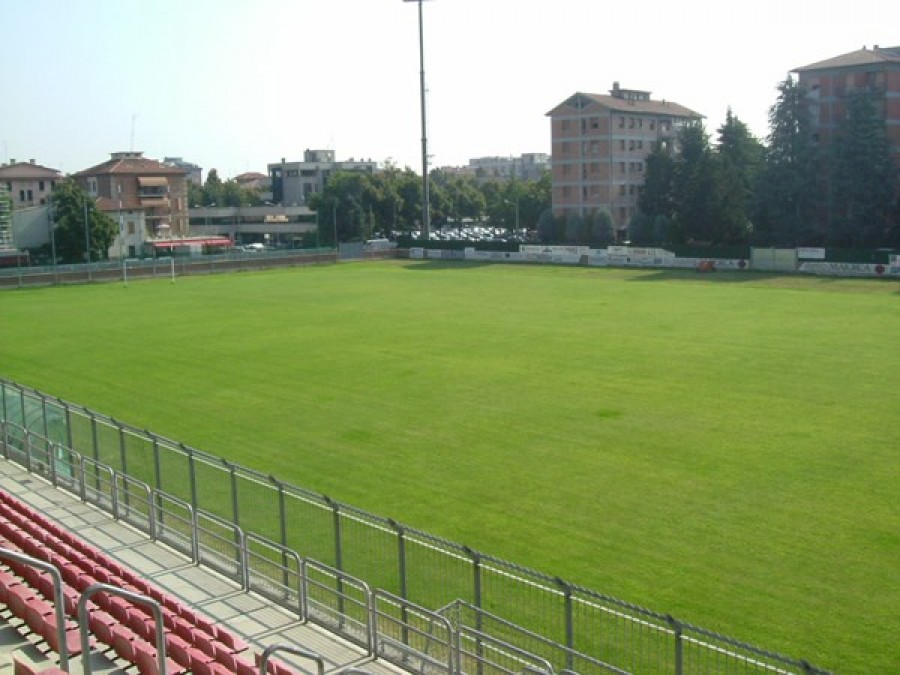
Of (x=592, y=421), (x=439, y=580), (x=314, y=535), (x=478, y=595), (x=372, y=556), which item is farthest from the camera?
(x=592, y=421)

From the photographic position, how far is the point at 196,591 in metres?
14.5

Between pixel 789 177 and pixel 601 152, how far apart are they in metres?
27.5

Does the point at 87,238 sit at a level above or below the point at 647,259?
above

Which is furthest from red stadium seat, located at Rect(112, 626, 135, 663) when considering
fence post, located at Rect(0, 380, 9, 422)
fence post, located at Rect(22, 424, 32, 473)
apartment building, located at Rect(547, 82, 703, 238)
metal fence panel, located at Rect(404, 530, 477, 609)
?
apartment building, located at Rect(547, 82, 703, 238)

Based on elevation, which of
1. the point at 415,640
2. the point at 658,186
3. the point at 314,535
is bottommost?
the point at 415,640

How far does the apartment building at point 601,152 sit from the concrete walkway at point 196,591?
287ft

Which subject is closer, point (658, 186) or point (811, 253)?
point (811, 253)

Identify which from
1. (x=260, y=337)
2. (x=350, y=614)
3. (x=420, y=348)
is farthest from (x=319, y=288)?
(x=350, y=614)

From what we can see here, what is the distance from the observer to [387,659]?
12.4 metres

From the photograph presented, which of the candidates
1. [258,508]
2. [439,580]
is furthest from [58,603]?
[258,508]

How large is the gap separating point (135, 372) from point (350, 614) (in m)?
24.4

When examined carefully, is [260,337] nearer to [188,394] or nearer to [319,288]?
[188,394]

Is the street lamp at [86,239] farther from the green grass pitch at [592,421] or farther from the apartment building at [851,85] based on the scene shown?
the apartment building at [851,85]

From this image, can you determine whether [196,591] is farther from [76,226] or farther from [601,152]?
[601,152]
